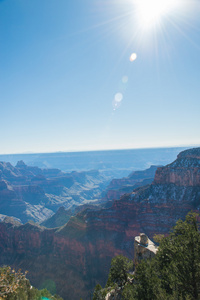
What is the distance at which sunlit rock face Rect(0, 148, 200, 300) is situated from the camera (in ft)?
174

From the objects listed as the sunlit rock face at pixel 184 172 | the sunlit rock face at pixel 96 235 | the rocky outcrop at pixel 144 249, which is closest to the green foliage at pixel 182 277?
the rocky outcrop at pixel 144 249

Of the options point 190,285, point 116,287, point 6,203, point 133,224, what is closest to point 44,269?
point 133,224

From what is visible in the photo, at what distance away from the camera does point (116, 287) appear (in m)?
Answer: 22.3

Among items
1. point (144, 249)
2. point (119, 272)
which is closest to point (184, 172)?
point (144, 249)

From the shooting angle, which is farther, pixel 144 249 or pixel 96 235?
pixel 96 235

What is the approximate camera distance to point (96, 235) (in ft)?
199

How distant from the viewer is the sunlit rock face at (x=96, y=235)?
53.2 m

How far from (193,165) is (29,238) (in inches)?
2774

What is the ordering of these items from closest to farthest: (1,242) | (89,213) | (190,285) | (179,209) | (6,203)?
(190,285), (179,209), (89,213), (1,242), (6,203)

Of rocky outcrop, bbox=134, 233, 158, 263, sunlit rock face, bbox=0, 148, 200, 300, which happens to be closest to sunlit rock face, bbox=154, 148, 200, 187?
sunlit rock face, bbox=0, 148, 200, 300

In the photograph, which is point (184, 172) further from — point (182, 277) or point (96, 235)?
point (182, 277)

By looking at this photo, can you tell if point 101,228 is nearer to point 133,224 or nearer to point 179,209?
point 133,224

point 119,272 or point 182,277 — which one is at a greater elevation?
point 182,277

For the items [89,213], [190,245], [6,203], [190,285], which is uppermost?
[190,245]
